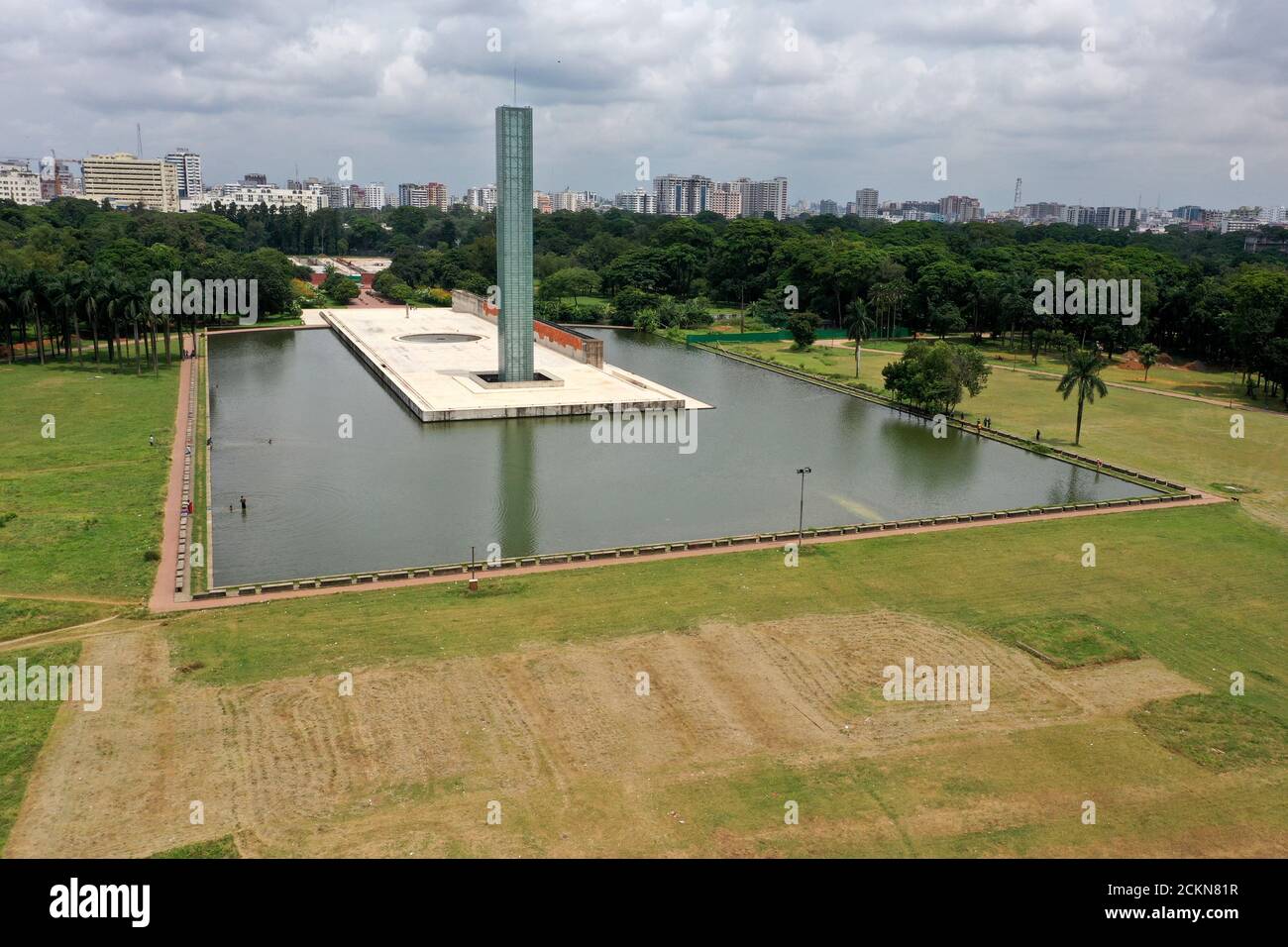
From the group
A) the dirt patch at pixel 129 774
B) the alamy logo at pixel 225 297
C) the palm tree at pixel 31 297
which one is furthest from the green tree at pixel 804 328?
the dirt patch at pixel 129 774

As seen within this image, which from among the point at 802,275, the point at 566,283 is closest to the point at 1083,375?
the point at 802,275

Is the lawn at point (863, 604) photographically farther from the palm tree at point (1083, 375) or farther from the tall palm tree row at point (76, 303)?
the tall palm tree row at point (76, 303)

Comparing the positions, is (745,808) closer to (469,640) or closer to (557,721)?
(557,721)

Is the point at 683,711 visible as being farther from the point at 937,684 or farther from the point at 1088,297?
the point at 1088,297

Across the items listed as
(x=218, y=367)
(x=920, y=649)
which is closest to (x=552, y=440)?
(x=920, y=649)

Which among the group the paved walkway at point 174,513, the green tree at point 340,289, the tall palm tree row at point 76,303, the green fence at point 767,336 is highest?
the green tree at point 340,289
